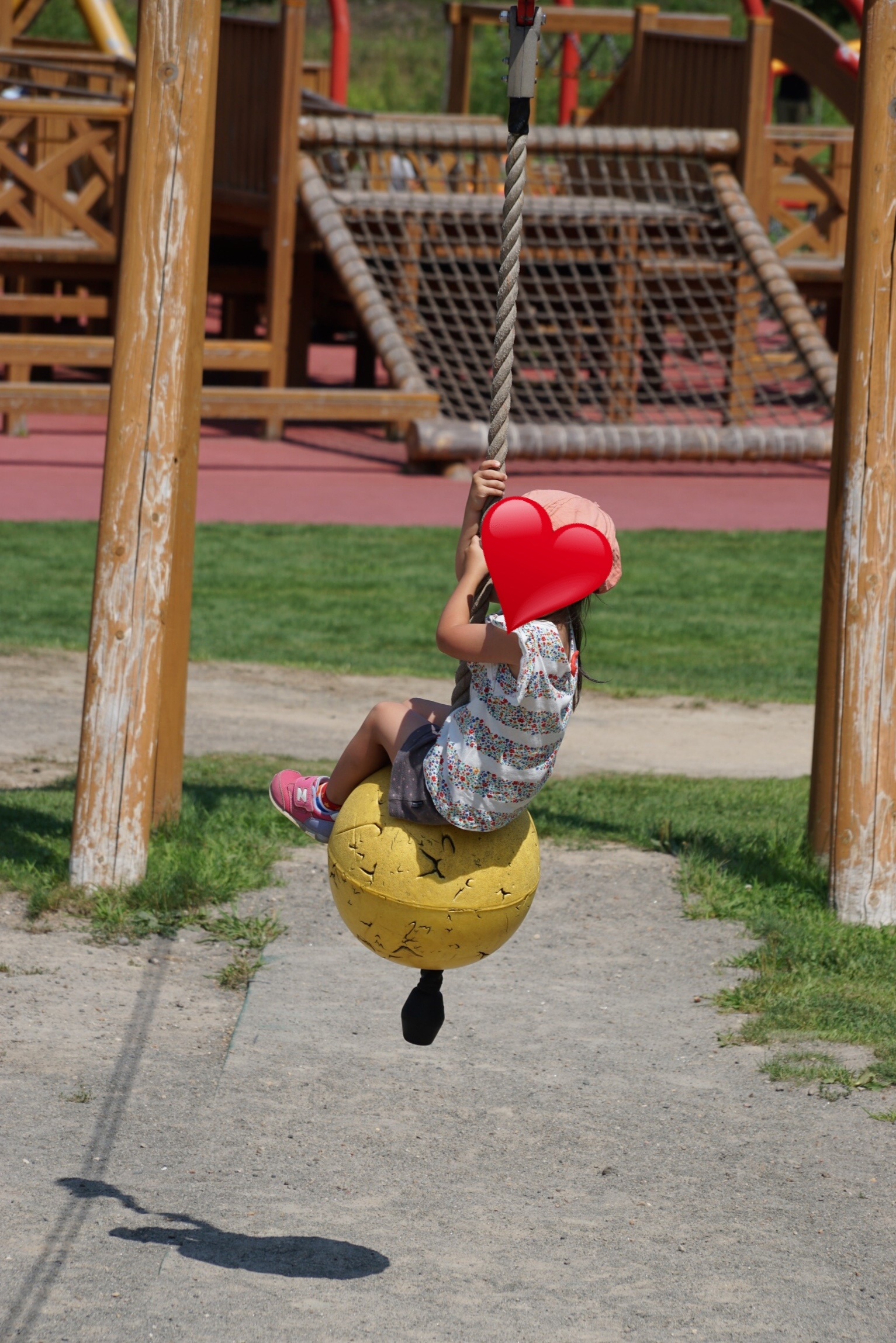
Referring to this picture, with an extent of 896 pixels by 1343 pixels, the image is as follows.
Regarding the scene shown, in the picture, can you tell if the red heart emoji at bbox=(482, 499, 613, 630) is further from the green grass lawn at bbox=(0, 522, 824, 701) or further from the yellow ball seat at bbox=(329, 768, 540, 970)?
the green grass lawn at bbox=(0, 522, 824, 701)

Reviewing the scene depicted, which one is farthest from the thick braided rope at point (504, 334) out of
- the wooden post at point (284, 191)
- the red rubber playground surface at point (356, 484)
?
the wooden post at point (284, 191)

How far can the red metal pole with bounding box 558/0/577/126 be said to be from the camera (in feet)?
81.4

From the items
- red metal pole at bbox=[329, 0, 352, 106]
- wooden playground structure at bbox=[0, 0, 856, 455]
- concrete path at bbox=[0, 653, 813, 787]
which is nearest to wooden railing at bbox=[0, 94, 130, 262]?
wooden playground structure at bbox=[0, 0, 856, 455]

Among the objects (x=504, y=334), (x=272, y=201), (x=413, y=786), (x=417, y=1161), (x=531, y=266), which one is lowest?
(x=417, y=1161)

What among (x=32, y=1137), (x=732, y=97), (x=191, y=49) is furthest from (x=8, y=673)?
(x=732, y=97)

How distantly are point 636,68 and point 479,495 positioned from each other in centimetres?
1801

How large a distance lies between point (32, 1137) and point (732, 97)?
16506 millimetres

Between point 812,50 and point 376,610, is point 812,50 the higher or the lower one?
the higher one

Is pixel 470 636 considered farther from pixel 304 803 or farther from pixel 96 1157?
pixel 96 1157

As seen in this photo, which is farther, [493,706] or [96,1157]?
[96,1157]

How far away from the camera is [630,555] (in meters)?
13.5

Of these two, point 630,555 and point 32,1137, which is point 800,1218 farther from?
point 630,555

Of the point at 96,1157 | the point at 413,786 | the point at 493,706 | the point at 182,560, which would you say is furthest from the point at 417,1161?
the point at 182,560

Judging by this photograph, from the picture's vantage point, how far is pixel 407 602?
1204cm
